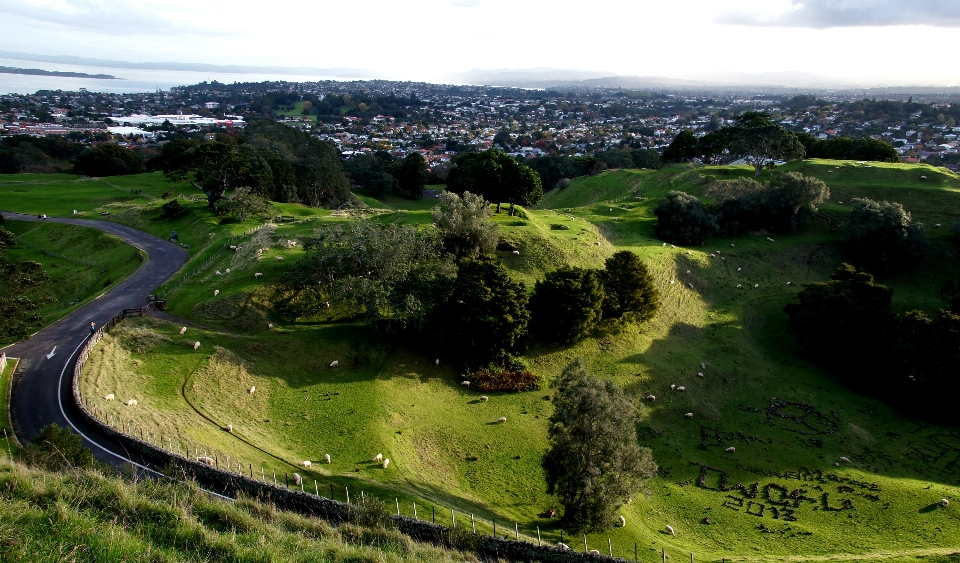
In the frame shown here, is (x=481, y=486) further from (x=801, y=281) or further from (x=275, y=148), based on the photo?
(x=275, y=148)

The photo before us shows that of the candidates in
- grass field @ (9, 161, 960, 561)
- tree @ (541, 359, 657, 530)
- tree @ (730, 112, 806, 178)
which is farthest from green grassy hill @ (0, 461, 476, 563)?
tree @ (730, 112, 806, 178)

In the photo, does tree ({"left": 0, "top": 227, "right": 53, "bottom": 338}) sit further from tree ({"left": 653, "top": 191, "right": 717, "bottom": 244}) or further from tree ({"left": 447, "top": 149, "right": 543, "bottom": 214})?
tree ({"left": 653, "top": 191, "right": 717, "bottom": 244})

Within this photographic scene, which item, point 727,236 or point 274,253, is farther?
point 727,236

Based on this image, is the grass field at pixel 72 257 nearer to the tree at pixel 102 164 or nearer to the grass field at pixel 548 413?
the grass field at pixel 548 413

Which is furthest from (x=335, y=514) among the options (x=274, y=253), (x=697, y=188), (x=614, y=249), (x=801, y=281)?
(x=697, y=188)

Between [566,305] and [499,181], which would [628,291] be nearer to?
[566,305]

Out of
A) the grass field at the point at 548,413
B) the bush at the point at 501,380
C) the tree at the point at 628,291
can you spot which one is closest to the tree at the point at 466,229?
the grass field at the point at 548,413
